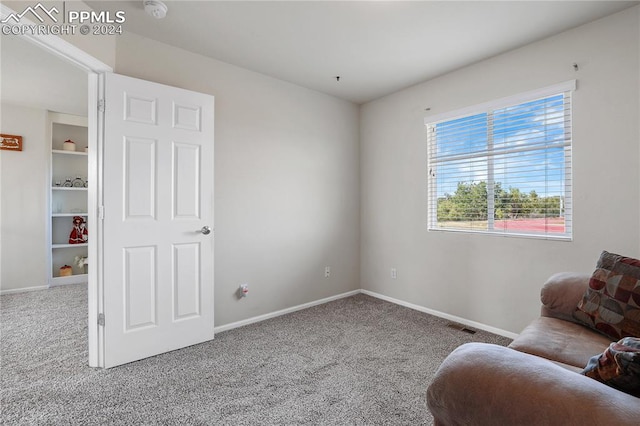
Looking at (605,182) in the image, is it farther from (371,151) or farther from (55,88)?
(55,88)

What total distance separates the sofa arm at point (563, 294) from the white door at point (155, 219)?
2.48m

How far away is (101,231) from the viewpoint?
2156 millimetres

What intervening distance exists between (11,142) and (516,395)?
19.3ft

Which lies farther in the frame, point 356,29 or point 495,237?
point 495,237

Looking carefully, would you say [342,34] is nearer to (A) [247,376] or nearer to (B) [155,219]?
(B) [155,219]

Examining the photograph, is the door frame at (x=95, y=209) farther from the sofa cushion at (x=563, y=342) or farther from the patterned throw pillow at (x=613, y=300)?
the patterned throw pillow at (x=613, y=300)

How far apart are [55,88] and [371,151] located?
384 cm

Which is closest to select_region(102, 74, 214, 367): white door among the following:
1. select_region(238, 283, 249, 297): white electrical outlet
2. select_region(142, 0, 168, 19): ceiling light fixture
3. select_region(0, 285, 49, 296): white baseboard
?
select_region(238, 283, 249, 297): white electrical outlet

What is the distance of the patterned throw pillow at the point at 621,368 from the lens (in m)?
0.77

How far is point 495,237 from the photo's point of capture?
278 cm

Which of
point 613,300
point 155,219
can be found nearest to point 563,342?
point 613,300

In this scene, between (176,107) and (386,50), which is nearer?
(176,107)

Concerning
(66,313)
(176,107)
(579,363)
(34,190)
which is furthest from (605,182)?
(34,190)

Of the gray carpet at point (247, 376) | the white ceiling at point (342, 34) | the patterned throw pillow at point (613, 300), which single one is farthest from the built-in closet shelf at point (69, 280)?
the patterned throw pillow at point (613, 300)
